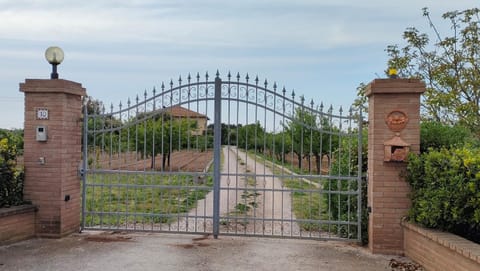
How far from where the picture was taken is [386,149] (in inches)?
230

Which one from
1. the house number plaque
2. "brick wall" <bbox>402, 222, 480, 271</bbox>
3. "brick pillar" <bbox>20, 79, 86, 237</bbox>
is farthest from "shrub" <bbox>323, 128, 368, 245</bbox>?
the house number plaque

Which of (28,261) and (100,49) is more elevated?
(100,49)

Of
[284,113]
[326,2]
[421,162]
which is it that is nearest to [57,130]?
[284,113]

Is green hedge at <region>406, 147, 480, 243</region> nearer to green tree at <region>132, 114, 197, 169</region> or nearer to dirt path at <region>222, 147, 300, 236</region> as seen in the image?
dirt path at <region>222, 147, 300, 236</region>

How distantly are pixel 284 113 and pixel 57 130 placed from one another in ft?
11.4

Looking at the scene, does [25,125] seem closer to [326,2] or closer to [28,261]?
[28,261]

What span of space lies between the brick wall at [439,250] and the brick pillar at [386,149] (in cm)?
23

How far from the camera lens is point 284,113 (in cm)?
661

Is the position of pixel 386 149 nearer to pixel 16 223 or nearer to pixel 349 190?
pixel 349 190

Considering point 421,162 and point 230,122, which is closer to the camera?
point 421,162

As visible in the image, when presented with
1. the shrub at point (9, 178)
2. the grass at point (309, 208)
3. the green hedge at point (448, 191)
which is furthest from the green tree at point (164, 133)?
the green hedge at point (448, 191)

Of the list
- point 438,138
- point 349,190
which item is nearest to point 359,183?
point 349,190

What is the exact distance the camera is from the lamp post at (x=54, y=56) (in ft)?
21.9

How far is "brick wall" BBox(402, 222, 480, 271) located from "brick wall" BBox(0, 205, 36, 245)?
5.43 metres
